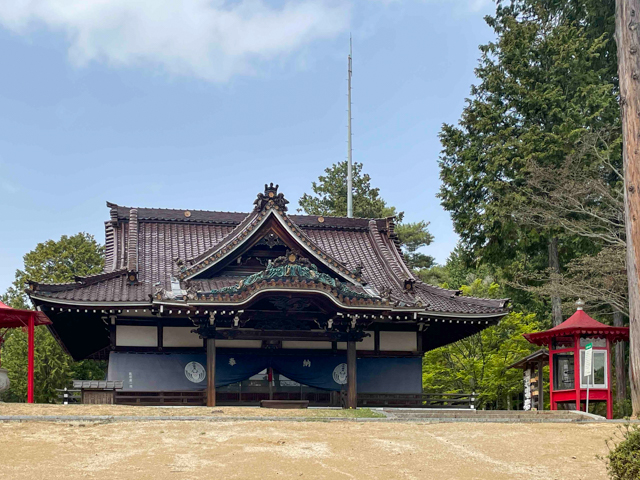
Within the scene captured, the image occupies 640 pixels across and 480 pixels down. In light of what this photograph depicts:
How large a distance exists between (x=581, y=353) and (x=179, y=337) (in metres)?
11.6

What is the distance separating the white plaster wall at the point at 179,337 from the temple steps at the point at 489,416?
6.27 meters

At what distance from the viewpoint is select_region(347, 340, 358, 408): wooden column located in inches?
858

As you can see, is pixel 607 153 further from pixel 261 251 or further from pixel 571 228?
pixel 261 251

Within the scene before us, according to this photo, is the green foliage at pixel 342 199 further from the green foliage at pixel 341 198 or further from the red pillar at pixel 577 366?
the red pillar at pixel 577 366

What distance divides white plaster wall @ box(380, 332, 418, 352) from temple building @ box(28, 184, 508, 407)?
32 mm

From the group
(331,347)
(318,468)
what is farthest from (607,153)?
(318,468)

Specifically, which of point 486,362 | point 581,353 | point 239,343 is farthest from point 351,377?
point 486,362

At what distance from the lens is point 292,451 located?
507 inches

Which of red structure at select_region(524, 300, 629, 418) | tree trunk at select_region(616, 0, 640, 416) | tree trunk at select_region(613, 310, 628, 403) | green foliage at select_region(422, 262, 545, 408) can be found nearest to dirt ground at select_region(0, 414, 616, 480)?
red structure at select_region(524, 300, 629, 418)

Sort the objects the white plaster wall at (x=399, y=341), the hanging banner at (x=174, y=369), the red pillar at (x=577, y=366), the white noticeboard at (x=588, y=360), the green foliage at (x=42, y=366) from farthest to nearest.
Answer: the green foliage at (x=42, y=366), the white plaster wall at (x=399, y=341), the hanging banner at (x=174, y=369), the red pillar at (x=577, y=366), the white noticeboard at (x=588, y=360)

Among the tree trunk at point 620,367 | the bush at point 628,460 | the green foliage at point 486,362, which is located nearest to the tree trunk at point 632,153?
the tree trunk at point 620,367

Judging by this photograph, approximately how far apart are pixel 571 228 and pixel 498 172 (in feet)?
17.5

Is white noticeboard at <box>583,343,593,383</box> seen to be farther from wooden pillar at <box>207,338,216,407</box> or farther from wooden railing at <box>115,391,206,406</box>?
wooden railing at <box>115,391,206,406</box>

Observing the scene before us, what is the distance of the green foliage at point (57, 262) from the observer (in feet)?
150
